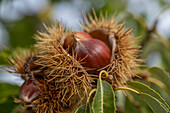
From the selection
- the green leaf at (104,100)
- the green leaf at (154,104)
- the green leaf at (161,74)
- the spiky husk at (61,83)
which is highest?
the spiky husk at (61,83)

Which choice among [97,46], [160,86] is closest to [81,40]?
[97,46]

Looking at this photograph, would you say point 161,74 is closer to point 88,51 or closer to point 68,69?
point 88,51

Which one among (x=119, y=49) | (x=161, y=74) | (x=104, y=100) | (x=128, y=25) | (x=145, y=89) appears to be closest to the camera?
(x=104, y=100)

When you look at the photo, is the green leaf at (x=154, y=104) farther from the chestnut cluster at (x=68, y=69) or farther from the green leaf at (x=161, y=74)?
the green leaf at (x=161, y=74)

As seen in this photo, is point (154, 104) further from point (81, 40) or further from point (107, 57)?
point (81, 40)

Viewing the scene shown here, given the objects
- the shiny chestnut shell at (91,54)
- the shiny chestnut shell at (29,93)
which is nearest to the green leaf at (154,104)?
the shiny chestnut shell at (91,54)

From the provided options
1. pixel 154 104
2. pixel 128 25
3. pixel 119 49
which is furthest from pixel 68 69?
pixel 128 25

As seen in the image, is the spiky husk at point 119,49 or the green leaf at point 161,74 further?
the green leaf at point 161,74
